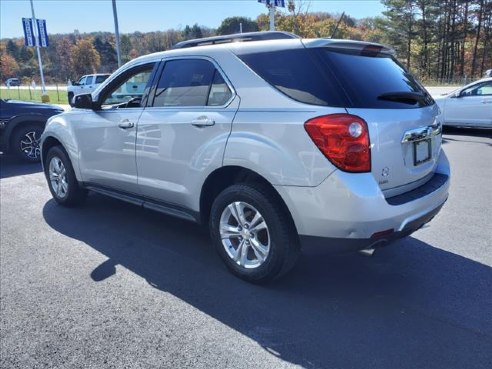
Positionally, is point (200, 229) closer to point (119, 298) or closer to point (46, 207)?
point (119, 298)

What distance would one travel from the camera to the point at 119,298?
3.40 m

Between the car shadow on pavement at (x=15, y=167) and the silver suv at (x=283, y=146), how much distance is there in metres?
5.06

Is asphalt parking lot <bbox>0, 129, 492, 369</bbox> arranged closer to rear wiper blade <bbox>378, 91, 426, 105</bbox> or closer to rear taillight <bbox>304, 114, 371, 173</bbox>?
rear taillight <bbox>304, 114, 371, 173</bbox>

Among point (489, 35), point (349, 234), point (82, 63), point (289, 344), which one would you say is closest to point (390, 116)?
point (349, 234)

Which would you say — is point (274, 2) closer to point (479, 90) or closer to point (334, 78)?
point (479, 90)

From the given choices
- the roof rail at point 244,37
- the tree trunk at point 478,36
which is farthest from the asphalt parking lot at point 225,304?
the tree trunk at point 478,36

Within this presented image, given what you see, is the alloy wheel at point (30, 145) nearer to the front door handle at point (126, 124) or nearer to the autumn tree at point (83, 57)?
the front door handle at point (126, 124)

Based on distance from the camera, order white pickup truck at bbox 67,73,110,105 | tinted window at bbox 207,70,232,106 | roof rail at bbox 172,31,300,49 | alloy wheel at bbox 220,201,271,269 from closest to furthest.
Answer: alloy wheel at bbox 220,201,271,269, tinted window at bbox 207,70,232,106, roof rail at bbox 172,31,300,49, white pickup truck at bbox 67,73,110,105

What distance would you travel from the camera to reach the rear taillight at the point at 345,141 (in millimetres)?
2871

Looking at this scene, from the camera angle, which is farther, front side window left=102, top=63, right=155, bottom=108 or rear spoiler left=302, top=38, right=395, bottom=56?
front side window left=102, top=63, right=155, bottom=108

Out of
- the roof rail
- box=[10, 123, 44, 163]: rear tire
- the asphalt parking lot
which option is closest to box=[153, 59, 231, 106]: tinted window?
the roof rail

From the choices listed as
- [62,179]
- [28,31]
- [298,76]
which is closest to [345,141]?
[298,76]

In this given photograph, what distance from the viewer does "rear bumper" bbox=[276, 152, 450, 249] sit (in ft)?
9.44

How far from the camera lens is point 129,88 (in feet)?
16.0
